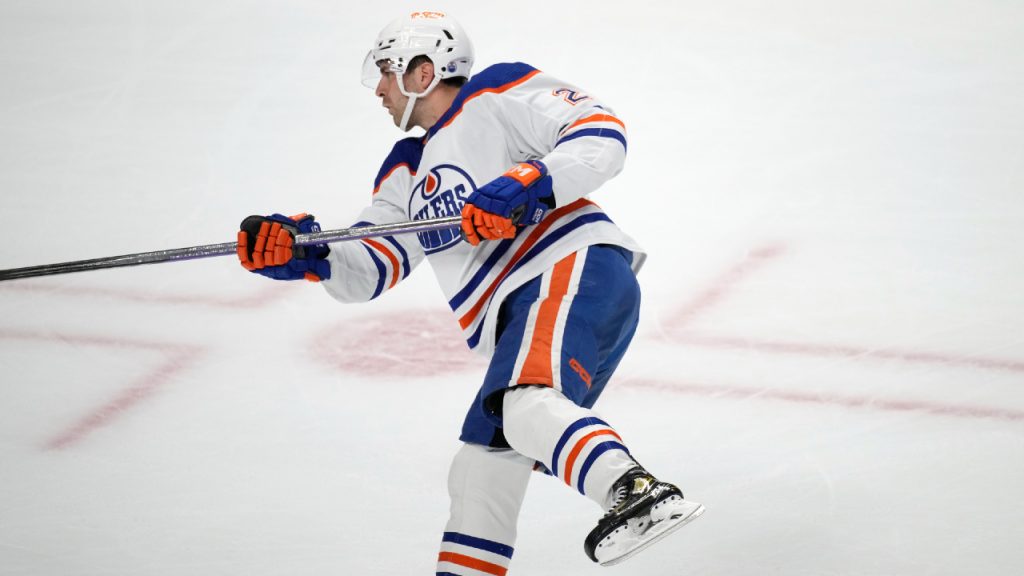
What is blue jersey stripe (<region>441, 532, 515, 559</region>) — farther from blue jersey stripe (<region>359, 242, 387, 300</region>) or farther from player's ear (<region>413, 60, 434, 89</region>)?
player's ear (<region>413, 60, 434, 89</region>)

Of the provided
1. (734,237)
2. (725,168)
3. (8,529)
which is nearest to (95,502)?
(8,529)

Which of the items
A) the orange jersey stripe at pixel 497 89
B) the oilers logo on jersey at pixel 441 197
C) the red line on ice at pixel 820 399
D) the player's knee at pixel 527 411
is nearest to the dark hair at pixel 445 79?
the orange jersey stripe at pixel 497 89

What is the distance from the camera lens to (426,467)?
343 cm

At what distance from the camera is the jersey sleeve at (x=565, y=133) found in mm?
2695

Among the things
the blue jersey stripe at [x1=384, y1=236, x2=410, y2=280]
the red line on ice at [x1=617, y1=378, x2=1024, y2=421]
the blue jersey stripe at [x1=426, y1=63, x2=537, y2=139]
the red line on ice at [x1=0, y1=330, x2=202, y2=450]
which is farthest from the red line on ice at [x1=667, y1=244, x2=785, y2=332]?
the red line on ice at [x1=0, y1=330, x2=202, y2=450]

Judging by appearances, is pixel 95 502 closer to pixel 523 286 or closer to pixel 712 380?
pixel 523 286

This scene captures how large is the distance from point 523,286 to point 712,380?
1.18 metres

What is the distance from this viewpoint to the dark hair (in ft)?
9.80

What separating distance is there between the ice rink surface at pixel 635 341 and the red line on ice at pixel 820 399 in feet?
0.04

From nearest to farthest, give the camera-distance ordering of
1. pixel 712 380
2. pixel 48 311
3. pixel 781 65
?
pixel 712 380 < pixel 48 311 < pixel 781 65

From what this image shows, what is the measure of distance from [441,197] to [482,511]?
710 mm

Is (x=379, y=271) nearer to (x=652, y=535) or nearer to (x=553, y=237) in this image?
(x=553, y=237)

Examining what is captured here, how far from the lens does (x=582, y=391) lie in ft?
8.39

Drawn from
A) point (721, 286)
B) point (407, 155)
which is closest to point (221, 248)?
point (407, 155)
